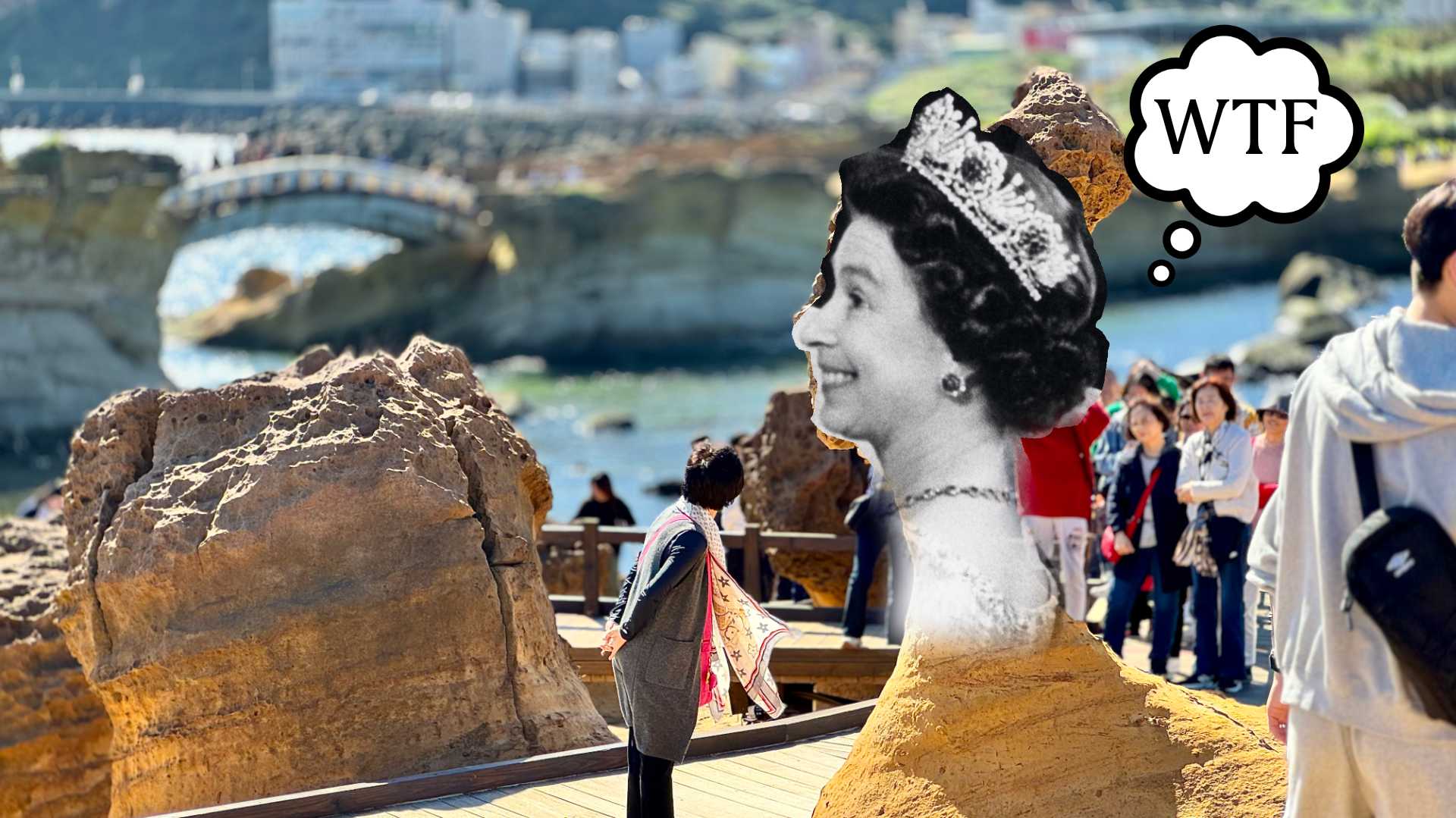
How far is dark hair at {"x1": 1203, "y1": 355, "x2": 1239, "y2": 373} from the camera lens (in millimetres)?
7494

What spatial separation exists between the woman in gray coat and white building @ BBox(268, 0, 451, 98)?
91.0 m

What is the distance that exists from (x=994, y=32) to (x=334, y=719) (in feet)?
357

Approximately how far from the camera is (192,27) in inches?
3703

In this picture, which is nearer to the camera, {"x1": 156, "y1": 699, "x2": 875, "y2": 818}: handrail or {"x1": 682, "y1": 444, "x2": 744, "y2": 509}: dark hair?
{"x1": 682, "y1": 444, "x2": 744, "y2": 509}: dark hair

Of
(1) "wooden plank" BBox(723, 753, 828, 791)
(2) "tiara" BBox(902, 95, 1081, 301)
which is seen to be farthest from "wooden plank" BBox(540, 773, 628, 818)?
(2) "tiara" BBox(902, 95, 1081, 301)

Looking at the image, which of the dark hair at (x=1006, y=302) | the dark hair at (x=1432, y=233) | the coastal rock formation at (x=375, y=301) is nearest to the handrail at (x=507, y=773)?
the dark hair at (x=1006, y=302)

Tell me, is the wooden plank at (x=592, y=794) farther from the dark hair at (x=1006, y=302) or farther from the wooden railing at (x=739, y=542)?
the wooden railing at (x=739, y=542)

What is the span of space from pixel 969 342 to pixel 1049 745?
102cm

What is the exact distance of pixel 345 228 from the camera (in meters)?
40.7

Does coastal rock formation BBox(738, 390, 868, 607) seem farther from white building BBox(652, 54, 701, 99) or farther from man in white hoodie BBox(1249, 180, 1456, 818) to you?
white building BBox(652, 54, 701, 99)

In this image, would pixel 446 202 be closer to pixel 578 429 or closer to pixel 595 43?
pixel 578 429

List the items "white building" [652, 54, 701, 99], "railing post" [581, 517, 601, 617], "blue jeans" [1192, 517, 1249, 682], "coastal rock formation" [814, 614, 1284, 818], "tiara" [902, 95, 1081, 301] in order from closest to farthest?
"coastal rock formation" [814, 614, 1284, 818] → "tiara" [902, 95, 1081, 301] → "blue jeans" [1192, 517, 1249, 682] → "railing post" [581, 517, 601, 617] → "white building" [652, 54, 701, 99]

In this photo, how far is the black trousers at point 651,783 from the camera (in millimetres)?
4625

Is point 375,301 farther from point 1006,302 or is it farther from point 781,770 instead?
point 1006,302
